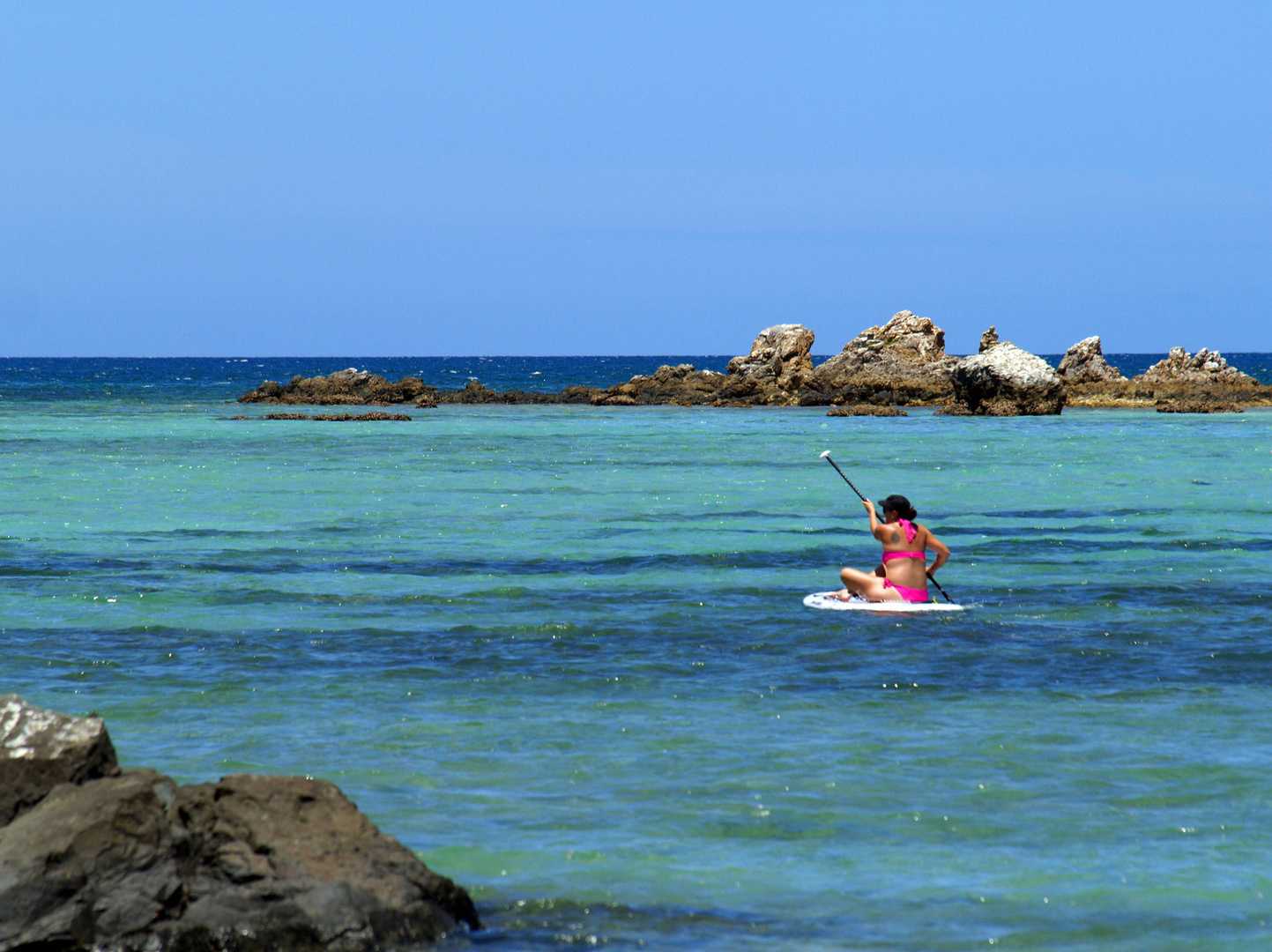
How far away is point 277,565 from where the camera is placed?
16219 millimetres

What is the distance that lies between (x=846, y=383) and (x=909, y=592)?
55.1 m

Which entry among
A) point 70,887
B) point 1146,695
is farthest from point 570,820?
point 1146,695

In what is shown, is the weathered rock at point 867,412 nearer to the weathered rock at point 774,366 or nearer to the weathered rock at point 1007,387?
the weathered rock at point 1007,387

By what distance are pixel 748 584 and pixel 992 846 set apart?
8.01 metres

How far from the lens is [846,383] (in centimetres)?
6756

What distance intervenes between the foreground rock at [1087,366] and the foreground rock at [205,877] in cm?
6802

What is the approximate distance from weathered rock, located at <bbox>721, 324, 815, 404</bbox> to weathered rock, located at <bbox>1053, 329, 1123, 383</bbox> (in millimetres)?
12872

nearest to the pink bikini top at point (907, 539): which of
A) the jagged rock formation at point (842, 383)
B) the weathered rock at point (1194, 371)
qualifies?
the jagged rock formation at point (842, 383)

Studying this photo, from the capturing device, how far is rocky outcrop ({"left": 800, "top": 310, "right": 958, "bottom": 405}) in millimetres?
65312

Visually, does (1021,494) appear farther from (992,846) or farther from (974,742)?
(992,846)

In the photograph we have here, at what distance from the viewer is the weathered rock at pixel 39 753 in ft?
19.2

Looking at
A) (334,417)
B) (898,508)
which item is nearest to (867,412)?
(334,417)

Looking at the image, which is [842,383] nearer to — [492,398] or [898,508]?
[492,398]

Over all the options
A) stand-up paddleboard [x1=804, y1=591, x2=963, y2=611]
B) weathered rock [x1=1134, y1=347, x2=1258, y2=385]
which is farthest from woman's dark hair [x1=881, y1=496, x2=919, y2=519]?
weathered rock [x1=1134, y1=347, x2=1258, y2=385]
